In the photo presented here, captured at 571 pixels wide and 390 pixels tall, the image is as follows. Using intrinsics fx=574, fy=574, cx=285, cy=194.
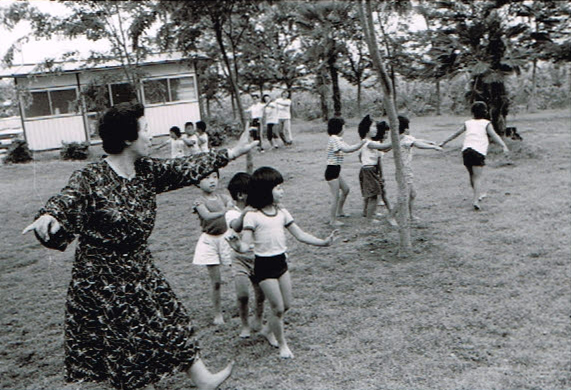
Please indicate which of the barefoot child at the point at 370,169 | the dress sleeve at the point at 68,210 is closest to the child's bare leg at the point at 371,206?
the barefoot child at the point at 370,169

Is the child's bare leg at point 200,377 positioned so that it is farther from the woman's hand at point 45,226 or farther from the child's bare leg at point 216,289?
the child's bare leg at point 216,289

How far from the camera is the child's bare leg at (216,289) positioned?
4.51 meters

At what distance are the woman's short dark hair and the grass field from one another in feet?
5.71

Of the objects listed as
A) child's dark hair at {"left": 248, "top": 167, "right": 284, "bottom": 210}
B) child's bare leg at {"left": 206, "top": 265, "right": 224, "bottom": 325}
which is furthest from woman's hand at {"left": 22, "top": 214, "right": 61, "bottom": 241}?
child's bare leg at {"left": 206, "top": 265, "right": 224, "bottom": 325}

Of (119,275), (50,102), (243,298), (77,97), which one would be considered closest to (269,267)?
(243,298)

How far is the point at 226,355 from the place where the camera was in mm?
4133

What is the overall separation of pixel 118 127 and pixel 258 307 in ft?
6.80

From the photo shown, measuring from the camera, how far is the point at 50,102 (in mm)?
20078

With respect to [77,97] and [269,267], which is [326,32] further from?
[269,267]

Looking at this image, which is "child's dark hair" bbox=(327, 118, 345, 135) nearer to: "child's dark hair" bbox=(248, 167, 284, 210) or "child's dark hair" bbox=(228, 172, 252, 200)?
"child's dark hair" bbox=(228, 172, 252, 200)

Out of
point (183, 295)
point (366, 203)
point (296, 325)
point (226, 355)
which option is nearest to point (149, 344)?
point (226, 355)

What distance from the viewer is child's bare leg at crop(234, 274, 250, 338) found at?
13.8ft

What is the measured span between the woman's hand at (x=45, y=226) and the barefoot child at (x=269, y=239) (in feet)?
5.26

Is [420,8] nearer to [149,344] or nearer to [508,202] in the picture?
[508,202]
